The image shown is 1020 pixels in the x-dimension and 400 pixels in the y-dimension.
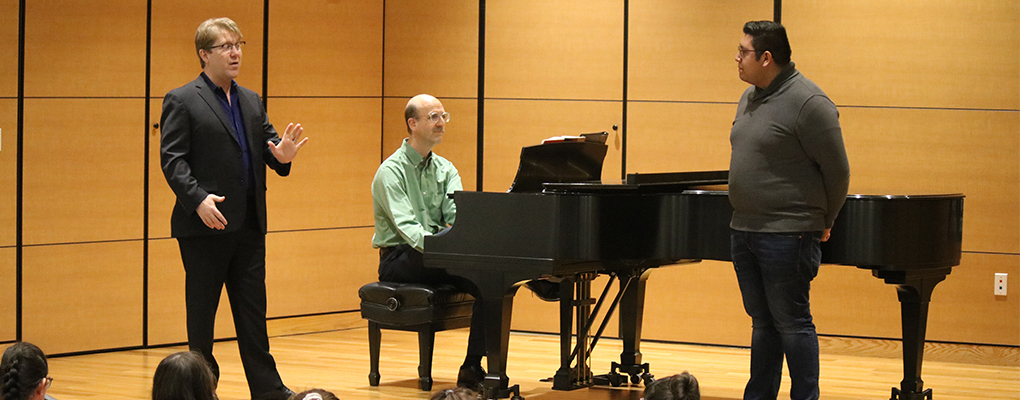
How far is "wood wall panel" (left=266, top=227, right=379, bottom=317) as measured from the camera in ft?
19.6

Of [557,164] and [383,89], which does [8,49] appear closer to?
[383,89]

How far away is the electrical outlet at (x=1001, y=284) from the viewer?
5.41 metres

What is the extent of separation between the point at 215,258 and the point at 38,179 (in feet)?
6.20

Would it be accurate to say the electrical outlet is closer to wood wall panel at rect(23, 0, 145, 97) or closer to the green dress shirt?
the green dress shirt

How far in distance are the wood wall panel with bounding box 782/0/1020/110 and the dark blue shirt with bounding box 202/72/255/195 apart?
2963 millimetres

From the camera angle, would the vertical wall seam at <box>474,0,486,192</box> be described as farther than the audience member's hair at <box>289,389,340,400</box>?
Yes

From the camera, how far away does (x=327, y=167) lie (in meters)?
6.14

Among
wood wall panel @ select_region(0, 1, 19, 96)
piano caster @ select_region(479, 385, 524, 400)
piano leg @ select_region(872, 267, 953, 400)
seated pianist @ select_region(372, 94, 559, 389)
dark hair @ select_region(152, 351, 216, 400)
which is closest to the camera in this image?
dark hair @ select_region(152, 351, 216, 400)

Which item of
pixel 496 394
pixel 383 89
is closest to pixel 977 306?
pixel 496 394

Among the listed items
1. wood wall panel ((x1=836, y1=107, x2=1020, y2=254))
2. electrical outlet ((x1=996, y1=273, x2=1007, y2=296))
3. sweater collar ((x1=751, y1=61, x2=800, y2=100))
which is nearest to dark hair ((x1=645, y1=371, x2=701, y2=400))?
sweater collar ((x1=751, y1=61, x2=800, y2=100))

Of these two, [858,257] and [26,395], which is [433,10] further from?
[26,395]

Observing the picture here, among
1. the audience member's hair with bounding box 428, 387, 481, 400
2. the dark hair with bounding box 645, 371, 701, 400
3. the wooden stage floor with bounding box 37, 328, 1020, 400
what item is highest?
the audience member's hair with bounding box 428, 387, 481, 400

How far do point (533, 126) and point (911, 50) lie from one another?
6.32ft

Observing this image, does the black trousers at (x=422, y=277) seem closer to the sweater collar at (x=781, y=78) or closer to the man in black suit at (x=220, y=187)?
the man in black suit at (x=220, y=187)
